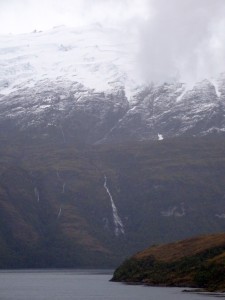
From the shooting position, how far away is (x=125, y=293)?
197375 mm

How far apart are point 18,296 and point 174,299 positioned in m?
36.5

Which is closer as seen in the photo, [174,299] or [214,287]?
[174,299]

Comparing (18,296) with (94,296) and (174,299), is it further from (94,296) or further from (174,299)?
(174,299)

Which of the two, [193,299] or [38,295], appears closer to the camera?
A: [193,299]

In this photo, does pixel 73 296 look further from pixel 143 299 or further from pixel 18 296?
pixel 143 299

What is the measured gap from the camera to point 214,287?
197 meters

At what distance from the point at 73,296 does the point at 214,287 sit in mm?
29993

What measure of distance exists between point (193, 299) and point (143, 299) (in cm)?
1040

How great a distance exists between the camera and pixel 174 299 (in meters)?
173

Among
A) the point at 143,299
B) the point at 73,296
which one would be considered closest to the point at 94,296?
the point at 73,296

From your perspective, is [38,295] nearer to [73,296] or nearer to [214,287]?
[73,296]

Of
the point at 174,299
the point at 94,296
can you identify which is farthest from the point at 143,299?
the point at 94,296

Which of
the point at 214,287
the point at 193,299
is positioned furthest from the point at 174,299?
the point at 214,287

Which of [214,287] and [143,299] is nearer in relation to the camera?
[143,299]
